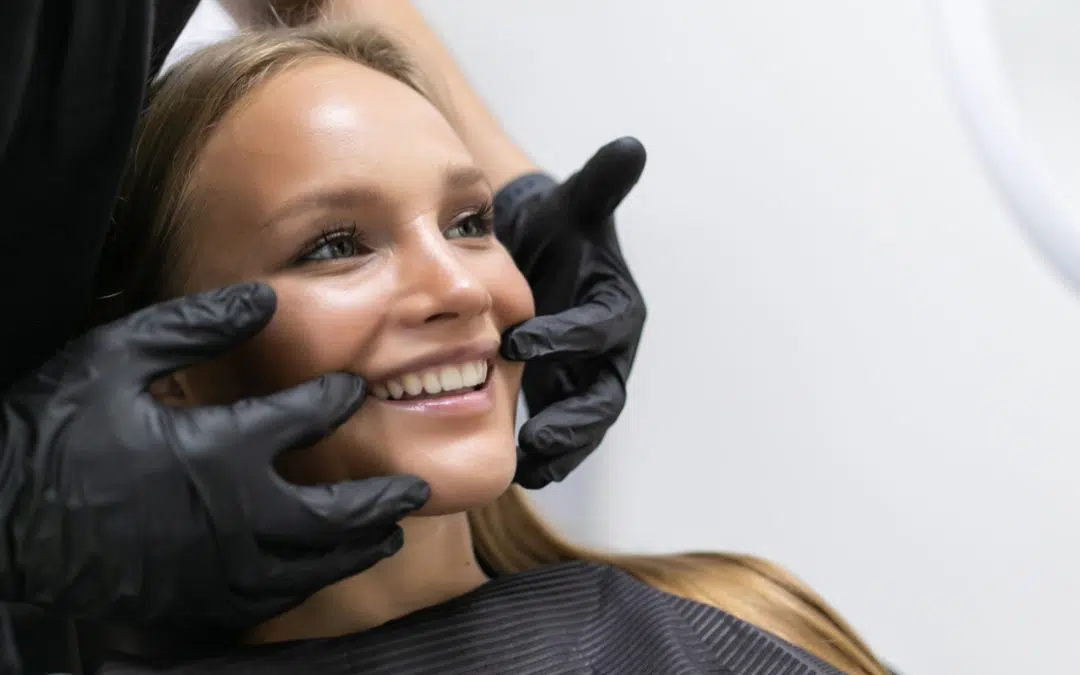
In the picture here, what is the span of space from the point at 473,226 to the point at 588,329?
0.54 feet

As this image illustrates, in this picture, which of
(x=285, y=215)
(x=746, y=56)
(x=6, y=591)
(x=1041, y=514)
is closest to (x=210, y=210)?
(x=285, y=215)

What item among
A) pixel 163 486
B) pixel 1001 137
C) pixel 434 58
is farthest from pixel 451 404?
pixel 434 58

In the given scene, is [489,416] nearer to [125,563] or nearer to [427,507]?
[427,507]

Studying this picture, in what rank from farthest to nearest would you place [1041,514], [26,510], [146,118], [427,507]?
[1041,514], [146,118], [427,507], [26,510]

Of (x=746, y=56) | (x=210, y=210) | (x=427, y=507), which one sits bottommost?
(x=427, y=507)

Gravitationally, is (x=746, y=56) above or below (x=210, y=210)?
above

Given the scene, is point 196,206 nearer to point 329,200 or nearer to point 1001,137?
point 329,200

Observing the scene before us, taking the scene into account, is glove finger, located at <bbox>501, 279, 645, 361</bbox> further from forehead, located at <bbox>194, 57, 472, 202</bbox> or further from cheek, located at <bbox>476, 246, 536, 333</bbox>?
forehead, located at <bbox>194, 57, 472, 202</bbox>

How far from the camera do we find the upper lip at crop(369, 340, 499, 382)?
2.68 feet

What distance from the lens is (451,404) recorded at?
0.83m

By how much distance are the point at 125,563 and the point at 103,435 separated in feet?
0.31

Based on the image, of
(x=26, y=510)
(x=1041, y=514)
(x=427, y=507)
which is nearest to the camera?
(x=26, y=510)

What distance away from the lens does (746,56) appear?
1347mm

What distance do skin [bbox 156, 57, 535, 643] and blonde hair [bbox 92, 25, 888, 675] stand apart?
3 cm
